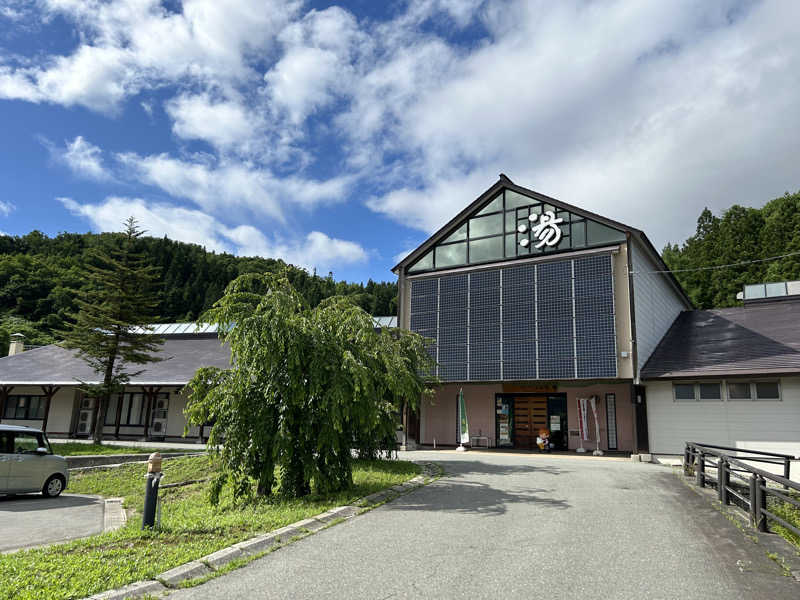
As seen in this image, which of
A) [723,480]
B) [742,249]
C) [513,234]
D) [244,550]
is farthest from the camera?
[742,249]

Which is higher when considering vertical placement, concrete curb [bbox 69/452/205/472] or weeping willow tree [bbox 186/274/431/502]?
weeping willow tree [bbox 186/274/431/502]

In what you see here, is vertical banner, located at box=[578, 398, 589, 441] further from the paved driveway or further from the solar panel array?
the paved driveway

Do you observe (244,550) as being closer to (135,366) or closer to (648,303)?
(648,303)

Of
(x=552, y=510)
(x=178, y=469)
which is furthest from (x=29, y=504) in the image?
(x=552, y=510)

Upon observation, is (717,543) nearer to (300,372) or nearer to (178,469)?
(300,372)

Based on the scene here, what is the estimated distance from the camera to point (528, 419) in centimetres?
2339

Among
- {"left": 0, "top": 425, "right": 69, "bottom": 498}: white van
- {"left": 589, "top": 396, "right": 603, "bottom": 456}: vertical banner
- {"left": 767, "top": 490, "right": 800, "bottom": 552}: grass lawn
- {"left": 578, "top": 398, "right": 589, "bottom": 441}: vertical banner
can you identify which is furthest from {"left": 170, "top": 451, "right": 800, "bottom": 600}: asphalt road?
{"left": 578, "top": 398, "right": 589, "bottom": 441}: vertical banner

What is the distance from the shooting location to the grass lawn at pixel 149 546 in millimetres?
4781

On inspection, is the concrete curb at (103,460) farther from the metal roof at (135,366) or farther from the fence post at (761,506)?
the fence post at (761,506)

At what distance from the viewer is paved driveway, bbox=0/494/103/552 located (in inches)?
316

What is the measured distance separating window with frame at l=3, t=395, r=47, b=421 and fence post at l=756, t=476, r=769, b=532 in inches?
1264

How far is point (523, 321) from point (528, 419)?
16.7ft

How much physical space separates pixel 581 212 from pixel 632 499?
1338 centimetres

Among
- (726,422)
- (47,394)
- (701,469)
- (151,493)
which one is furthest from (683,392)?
(47,394)
